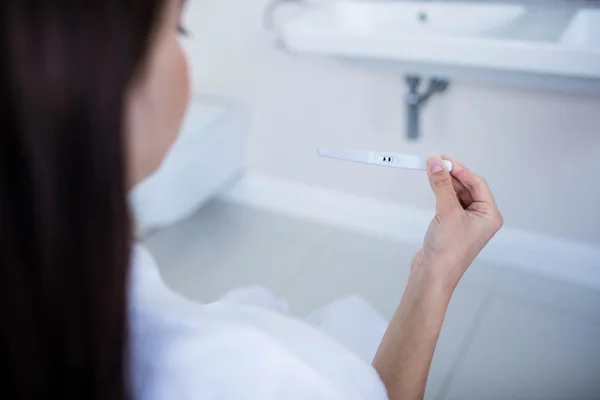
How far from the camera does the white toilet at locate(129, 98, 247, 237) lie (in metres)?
1.70

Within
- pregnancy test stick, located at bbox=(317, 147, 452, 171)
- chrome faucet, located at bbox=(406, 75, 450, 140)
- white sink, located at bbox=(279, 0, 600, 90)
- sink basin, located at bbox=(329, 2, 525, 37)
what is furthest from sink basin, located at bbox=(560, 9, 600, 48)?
pregnancy test stick, located at bbox=(317, 147, 452, 171)

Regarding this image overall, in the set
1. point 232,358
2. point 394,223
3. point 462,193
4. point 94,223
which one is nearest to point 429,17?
point 394,223

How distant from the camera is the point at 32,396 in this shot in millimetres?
425

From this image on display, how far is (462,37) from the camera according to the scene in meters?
1.22

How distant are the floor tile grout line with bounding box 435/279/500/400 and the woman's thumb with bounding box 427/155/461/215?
2.17 ft

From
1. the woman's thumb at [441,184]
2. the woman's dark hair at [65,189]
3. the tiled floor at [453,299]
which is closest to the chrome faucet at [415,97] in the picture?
the tiled floor at [453,299]

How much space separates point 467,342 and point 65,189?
129 cm

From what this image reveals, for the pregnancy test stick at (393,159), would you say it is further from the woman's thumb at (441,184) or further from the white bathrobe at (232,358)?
the white bathrobe at (232,358)

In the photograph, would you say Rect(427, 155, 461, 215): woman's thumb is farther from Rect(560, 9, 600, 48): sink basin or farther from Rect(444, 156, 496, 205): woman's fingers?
Rect(560, 9, 600, 48): sink basin

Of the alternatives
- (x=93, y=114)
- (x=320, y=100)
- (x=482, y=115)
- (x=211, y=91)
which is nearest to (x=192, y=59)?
(x=211, y=91)

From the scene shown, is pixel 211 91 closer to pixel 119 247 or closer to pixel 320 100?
pixel 320 100

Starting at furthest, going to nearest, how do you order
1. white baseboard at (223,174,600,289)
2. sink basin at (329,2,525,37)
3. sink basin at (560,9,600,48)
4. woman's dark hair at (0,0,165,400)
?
1. white baseboard at (223,174,600,289)
2. sink basin at (329,2,525,37)
3. sink basin at (560,9,600,48)
4. woman's dark hair at (0,0,165,400)

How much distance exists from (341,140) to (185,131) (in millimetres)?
469

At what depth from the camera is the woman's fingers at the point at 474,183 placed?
0.85 meters
